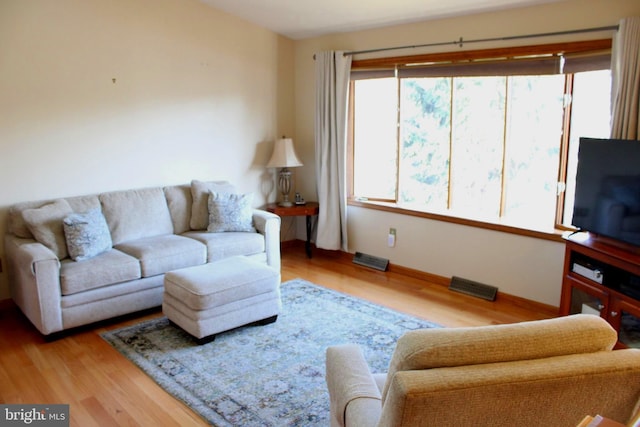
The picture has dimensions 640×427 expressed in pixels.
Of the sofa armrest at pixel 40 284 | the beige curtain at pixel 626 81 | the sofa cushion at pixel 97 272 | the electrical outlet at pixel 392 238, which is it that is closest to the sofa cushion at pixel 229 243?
the sofa cushion at pixel 97 272

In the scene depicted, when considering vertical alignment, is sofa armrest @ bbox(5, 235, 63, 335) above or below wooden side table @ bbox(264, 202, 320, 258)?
below

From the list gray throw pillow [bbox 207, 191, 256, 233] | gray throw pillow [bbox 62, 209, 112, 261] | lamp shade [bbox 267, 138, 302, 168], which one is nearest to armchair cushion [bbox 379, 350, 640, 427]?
gray throw pillow [bbox 62, 209, 112, 261]

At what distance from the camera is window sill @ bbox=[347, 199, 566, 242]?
12.1 ft

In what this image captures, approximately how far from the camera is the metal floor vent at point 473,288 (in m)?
4.07

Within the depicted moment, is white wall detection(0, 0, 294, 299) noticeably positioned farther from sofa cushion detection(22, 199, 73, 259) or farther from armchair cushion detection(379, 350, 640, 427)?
armchair cushion detection(379, 350, 640, 427)

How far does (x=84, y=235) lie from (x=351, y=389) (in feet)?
8.51

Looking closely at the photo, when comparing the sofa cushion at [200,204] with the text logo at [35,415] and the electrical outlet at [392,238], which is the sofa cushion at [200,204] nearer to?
the electrical outlet at [392,238]

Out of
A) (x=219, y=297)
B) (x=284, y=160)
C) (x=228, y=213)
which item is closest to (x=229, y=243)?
(x=228, y=213)

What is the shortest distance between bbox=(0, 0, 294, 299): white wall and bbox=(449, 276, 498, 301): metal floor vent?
88.7 inches

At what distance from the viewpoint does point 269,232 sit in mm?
4387

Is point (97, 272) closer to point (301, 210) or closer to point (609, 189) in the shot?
point (301, 210)

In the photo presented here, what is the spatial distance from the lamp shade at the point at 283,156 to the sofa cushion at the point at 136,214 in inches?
48.4

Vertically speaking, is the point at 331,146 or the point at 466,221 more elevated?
the point at 331,146

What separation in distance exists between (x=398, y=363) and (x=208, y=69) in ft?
13.4
